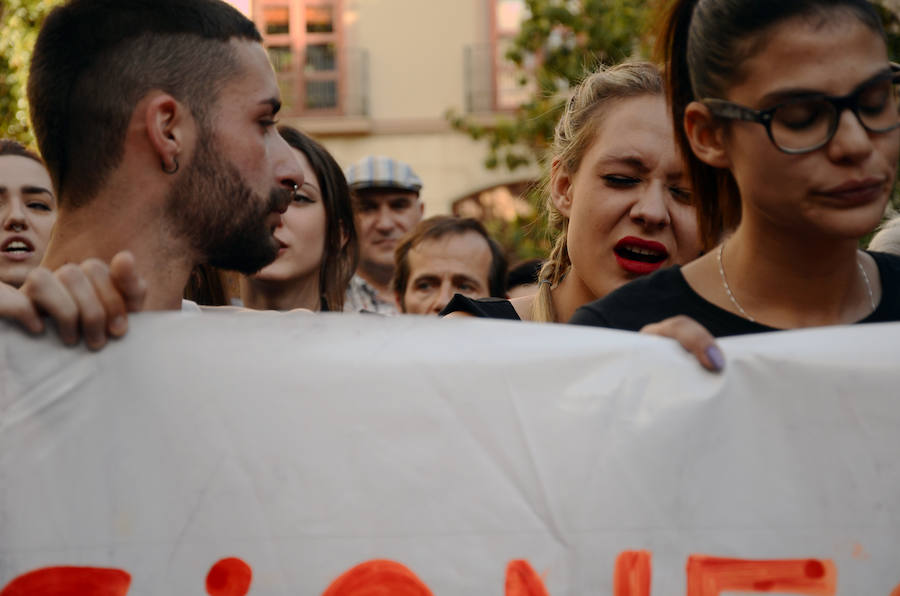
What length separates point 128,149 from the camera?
196cm

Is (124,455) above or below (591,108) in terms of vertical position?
below

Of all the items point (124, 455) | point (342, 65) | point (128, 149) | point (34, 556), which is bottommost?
point (34, 556)

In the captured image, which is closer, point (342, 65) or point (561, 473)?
point (561, 473)

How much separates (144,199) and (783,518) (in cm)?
114

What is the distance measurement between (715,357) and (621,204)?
0.96 meters

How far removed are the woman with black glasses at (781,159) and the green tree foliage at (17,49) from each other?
7.23 m

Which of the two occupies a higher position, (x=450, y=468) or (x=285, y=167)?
(x=285, y=167)

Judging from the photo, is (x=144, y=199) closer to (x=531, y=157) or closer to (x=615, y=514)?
(x=615, y=514)

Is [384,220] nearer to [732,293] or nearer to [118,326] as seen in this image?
[732,293]

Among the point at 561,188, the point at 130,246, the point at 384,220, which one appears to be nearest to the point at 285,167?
the point at 130,246

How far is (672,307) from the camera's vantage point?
1753mm

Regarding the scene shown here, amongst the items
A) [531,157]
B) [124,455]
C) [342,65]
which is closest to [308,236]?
[124,455]

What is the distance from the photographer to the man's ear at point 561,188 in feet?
8.82

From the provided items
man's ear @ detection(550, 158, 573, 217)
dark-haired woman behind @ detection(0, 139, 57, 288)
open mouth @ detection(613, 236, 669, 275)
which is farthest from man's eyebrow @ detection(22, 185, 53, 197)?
open mouth @ detection(613, 236, 669, 275)
